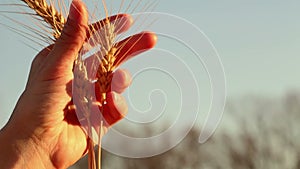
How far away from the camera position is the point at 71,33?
2.62m

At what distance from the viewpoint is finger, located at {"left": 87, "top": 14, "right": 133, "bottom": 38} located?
2.73 m

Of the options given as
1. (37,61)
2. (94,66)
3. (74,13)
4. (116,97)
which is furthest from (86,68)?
(37,61)

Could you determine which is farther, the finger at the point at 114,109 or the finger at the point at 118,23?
the finger at the point at 114,109

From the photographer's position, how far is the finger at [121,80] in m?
2.97

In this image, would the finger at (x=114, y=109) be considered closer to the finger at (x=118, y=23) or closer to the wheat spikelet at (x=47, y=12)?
the finger at (x=118, y=23)

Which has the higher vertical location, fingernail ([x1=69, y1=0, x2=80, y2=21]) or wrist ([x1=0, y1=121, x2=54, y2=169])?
fingernail ([x1=69, y1=0, x2=80, y2=21])

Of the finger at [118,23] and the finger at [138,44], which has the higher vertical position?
the finger at [118,23]

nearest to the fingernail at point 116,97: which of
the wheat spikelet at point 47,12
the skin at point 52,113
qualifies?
the skin at point 52,113

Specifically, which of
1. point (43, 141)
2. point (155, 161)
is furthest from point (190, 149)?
point (43, 141)

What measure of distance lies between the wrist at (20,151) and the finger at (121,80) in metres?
0.41

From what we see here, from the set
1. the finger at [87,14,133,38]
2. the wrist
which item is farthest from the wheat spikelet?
the wrist

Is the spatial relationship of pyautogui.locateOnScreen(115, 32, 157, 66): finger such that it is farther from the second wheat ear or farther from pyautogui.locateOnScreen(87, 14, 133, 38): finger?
the second wheat ear

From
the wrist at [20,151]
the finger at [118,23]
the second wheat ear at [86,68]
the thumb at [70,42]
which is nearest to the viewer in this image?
the second wheat ear at [86,68]

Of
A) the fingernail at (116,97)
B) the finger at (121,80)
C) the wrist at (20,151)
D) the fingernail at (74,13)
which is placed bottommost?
the wrist at (20,151)
